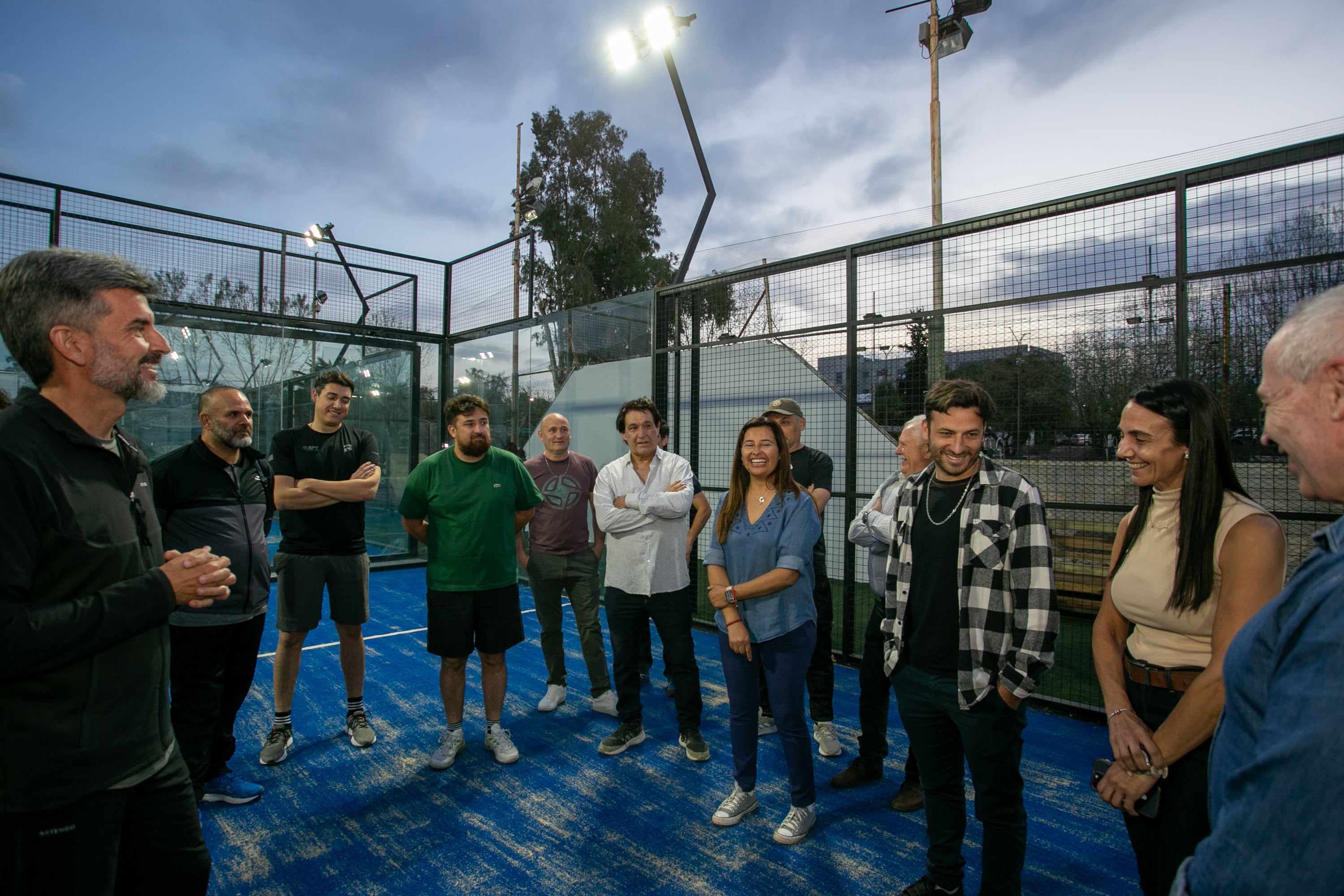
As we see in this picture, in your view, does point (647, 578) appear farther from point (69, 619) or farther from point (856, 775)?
point (69, 619)

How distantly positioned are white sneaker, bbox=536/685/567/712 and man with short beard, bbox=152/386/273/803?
1.52 m

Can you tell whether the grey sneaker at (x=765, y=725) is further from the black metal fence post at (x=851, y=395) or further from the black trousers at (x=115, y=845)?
the black trousers at (x=115, y=845)

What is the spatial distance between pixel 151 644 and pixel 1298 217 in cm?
462

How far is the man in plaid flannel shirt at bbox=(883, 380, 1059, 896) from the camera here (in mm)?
1952

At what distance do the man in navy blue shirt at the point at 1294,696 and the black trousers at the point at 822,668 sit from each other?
2751mm

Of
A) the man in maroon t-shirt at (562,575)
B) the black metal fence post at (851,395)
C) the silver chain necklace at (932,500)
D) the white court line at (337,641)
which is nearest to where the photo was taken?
the silver chain necklace at (932,500)

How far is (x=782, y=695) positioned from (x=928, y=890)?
768 millimetres

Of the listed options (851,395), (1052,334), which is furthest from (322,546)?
(1052,334)

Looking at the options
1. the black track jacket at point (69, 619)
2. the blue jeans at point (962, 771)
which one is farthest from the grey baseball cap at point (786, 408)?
the black track jacket at point (69, 619)

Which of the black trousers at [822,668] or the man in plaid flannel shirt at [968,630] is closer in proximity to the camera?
the man in plaid flannel shirt at [968,630]

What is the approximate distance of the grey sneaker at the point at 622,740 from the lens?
346 centimetres

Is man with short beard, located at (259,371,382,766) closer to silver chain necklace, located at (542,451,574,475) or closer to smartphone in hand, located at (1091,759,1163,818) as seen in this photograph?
silver chain necklace, located at (542,451,574,475)

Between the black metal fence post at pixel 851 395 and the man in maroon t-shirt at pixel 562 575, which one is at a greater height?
the black metal fence post at pixel 851 395

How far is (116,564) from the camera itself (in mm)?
1345
